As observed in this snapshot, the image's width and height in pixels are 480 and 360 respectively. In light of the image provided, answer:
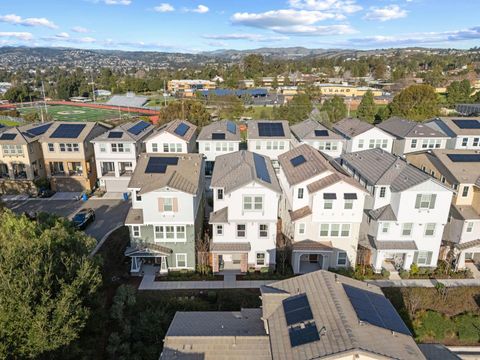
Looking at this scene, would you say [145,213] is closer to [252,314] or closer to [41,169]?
[252,314]

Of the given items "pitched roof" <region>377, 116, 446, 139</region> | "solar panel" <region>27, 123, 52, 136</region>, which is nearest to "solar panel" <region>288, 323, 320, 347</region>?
"pitched roof" <region>377, 116, 446, 139</region>

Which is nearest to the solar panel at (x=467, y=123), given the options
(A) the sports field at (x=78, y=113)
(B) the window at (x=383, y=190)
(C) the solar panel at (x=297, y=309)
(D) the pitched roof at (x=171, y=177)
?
(B) the window at (x=383, y=190)

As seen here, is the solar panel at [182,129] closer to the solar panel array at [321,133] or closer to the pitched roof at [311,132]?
the pitched roof at [311,132]

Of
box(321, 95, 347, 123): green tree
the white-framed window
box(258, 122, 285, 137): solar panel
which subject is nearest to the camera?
the white-framed window

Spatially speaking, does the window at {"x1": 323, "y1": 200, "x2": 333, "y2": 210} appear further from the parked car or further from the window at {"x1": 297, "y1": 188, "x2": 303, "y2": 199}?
the parked car

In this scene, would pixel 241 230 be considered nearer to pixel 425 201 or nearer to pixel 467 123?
pixel 425 201

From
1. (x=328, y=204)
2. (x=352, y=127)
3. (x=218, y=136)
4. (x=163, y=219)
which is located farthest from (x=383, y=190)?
(x=352, y=127)
